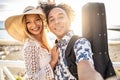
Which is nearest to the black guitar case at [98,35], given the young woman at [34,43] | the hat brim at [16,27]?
the young woman at [34,43]

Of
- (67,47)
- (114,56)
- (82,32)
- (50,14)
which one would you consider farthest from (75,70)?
(114,56)

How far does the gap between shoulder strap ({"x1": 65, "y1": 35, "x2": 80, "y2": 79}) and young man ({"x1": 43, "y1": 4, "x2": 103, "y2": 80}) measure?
26 millimetres

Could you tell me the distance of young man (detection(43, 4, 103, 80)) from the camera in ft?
5.22

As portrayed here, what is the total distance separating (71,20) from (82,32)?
14cm

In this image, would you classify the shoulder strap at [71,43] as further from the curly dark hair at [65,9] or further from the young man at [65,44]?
the curly dark hair at [65,9]

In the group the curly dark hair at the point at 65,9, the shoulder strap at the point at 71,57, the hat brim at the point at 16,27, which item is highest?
the curly dark hair at the point at 65,9

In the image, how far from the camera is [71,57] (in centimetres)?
174

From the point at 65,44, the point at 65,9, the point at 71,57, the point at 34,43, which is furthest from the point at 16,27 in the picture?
the point at 71,57

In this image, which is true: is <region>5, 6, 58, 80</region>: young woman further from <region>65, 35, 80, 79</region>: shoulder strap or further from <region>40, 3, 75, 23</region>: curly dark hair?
<region>65, 35, 80, 79</region>: shoulder strap

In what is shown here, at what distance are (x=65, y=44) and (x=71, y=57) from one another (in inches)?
5.0

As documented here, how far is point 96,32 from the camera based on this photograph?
1854mm

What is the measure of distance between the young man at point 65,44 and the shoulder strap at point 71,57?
3 centimetres

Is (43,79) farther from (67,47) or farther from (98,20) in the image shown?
(98,20)

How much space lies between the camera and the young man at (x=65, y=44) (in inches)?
62.6
